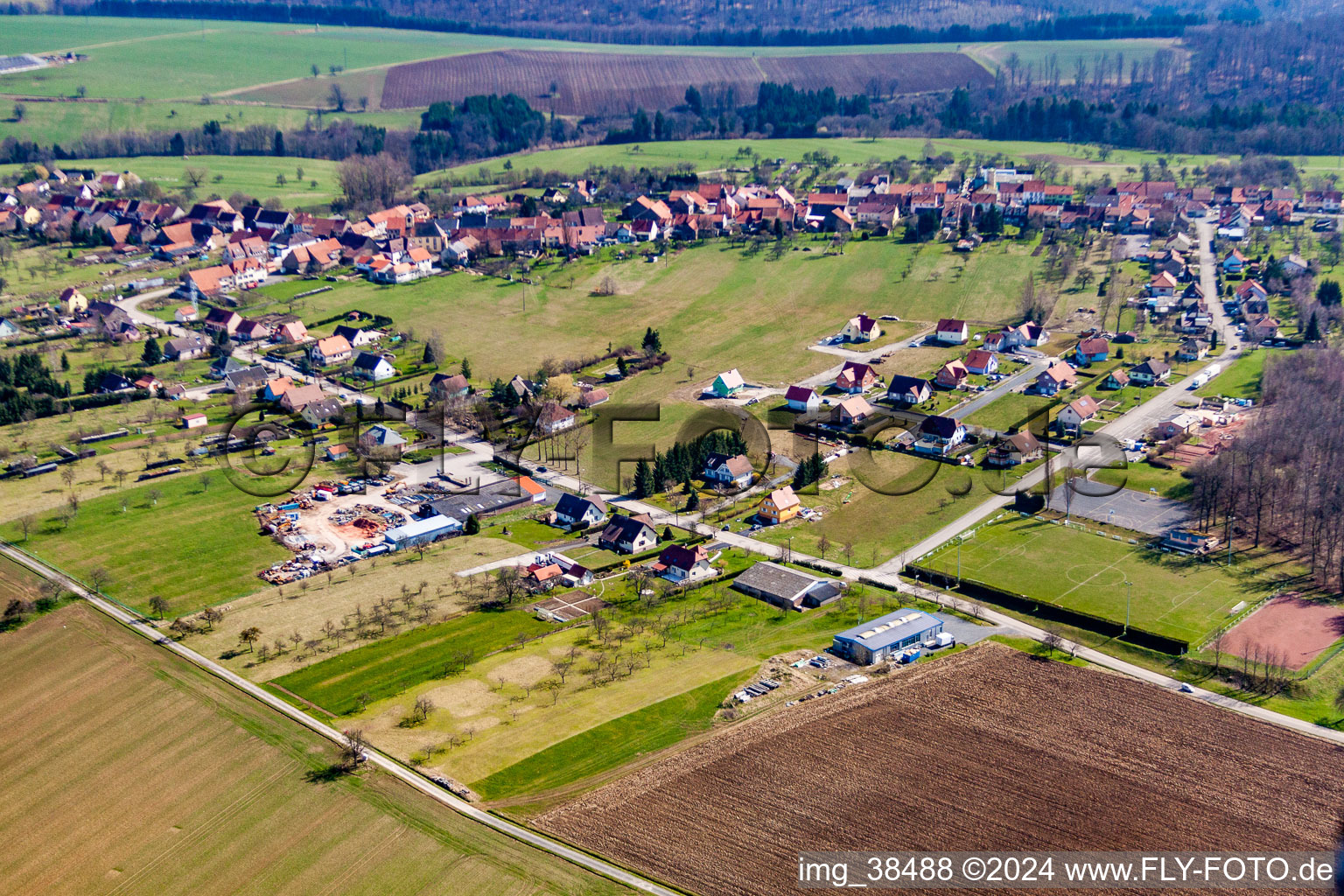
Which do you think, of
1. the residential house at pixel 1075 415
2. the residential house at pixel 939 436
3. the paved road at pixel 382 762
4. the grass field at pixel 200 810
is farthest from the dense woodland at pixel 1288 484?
the grass field at pixel 200 810

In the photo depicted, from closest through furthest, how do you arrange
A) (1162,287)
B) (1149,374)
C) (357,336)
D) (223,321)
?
(1149,374) < (357,336) < (223,321) < (1162,287)

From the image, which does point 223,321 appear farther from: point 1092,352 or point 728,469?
point 1092,352

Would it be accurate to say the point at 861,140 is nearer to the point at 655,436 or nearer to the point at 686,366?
the point at 686,366

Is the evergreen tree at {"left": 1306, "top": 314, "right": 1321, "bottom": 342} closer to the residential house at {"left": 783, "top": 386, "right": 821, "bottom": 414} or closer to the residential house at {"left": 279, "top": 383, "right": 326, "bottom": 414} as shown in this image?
the residential house at {"left": 783, "top": 386, "right": 821, "bottom": 414}

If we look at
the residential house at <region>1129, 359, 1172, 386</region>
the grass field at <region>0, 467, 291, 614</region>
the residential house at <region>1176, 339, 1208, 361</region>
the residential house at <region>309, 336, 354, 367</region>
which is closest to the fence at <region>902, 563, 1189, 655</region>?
the grass field at <region>0, 467, 291, 614</region>

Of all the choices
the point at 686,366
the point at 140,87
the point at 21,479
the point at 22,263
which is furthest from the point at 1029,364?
the point at 140,87

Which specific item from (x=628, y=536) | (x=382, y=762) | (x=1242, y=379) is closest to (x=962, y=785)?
(x=382, y=762)

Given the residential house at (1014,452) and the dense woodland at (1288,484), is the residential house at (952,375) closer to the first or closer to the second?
the residential house at (1014,452)
